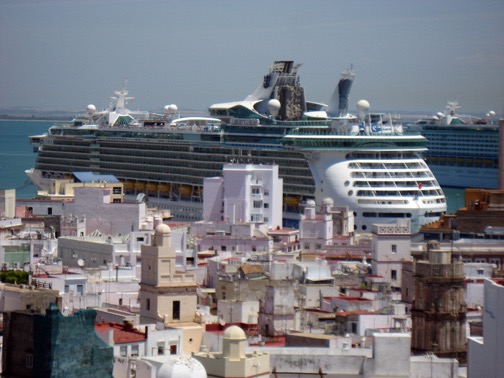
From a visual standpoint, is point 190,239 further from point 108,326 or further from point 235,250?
point 108,326

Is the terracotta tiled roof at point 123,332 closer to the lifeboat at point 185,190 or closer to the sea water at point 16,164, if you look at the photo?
the lifeboat at point 185,190

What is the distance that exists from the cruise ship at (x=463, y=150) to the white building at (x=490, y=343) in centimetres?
8665

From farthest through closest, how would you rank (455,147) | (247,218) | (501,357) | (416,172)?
(455,147), (416,172), (247,218), (501,357)

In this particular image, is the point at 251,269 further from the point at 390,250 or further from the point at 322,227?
the point at 322,227

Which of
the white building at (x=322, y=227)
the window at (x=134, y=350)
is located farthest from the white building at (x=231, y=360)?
the white building at (x=322, y=227)

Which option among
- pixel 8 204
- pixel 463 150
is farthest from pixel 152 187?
pixel 463 150

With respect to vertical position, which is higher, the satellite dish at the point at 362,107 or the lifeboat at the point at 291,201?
the satellite dish at the point at 362,107

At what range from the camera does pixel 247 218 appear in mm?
59125

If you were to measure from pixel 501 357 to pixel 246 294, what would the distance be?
488 inches

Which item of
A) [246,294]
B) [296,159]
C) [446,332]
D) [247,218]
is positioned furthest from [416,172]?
[446,332]

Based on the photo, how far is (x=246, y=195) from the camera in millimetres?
60031

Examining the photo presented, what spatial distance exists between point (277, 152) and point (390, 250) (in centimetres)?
2741

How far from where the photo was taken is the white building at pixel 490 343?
23.5 meters

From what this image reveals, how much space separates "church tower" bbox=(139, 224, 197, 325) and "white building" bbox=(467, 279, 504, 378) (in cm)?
624
